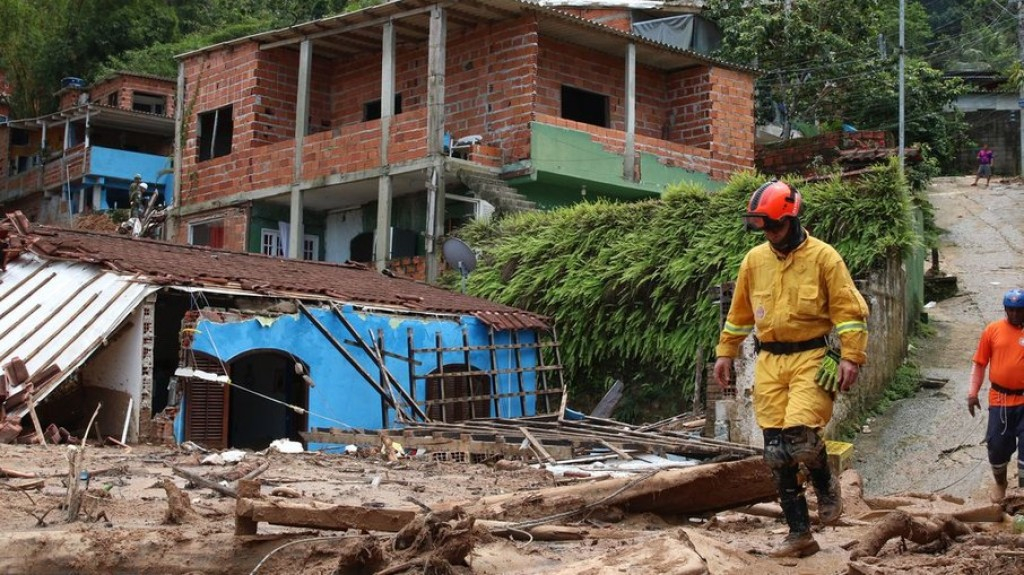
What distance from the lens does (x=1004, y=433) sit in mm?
A: 10547

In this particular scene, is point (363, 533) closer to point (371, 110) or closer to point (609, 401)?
point (609, 401)

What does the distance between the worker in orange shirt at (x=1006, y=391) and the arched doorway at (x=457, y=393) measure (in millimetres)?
8953

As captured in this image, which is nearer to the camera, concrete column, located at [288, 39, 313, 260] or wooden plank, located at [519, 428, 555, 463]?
wooden plank, located at [519, 428, 555, 463]

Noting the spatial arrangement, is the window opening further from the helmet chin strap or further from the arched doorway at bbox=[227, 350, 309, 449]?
the helmet chin strap

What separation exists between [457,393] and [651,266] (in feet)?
12.2

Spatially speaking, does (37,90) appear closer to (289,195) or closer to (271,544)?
(289,195)

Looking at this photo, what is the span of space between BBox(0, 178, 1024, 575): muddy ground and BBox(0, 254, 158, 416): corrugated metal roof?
1.45 m

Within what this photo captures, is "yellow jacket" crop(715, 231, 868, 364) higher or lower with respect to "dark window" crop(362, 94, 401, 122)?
lower

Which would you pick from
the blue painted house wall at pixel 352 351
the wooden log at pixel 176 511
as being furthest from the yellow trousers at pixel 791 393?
the blue painted house wall at pixel 352 351

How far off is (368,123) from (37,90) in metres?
25.6

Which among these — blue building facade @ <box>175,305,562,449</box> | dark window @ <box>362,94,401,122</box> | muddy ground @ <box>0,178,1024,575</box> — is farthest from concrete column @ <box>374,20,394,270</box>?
muddy ground @ <box>0,178,1024,575</box>

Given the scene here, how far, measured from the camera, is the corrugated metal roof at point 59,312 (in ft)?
48.4

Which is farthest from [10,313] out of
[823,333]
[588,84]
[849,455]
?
[588,84]

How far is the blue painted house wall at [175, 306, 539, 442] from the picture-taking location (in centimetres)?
1678
